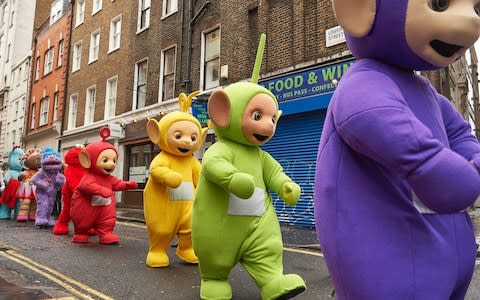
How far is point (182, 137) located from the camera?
495cm

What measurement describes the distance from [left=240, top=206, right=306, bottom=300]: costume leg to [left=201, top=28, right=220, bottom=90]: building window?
10.5m

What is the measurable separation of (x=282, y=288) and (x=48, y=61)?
27.2 m

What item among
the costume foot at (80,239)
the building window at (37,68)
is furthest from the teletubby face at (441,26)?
the building window at (37,68)

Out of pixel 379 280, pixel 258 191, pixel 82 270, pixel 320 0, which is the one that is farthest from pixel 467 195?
pixel 320 0

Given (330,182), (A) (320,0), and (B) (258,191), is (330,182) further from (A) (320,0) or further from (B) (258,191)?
(A) (320,0)

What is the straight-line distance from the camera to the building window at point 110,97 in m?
19.0

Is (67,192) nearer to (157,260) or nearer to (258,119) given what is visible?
(157,260)

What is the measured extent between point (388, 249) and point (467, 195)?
353mm

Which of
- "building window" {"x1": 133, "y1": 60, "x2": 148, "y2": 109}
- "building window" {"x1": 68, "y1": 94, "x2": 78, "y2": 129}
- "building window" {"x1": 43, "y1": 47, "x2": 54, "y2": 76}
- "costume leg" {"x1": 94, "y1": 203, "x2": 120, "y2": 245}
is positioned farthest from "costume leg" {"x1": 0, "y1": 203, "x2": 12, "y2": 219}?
"building window" {"x1": 43, "y1": 47, "x2": 54, "y2": 76}

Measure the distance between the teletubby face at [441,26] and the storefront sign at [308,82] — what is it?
7955 mm

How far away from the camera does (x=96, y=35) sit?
2123cm

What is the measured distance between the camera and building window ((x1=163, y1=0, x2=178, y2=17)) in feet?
52.2

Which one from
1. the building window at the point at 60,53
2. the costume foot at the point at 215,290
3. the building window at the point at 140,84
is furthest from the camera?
the building window at the point at 60,53

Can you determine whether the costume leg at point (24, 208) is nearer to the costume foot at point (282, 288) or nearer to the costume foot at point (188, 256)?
the costume foot at point (188, 256)
